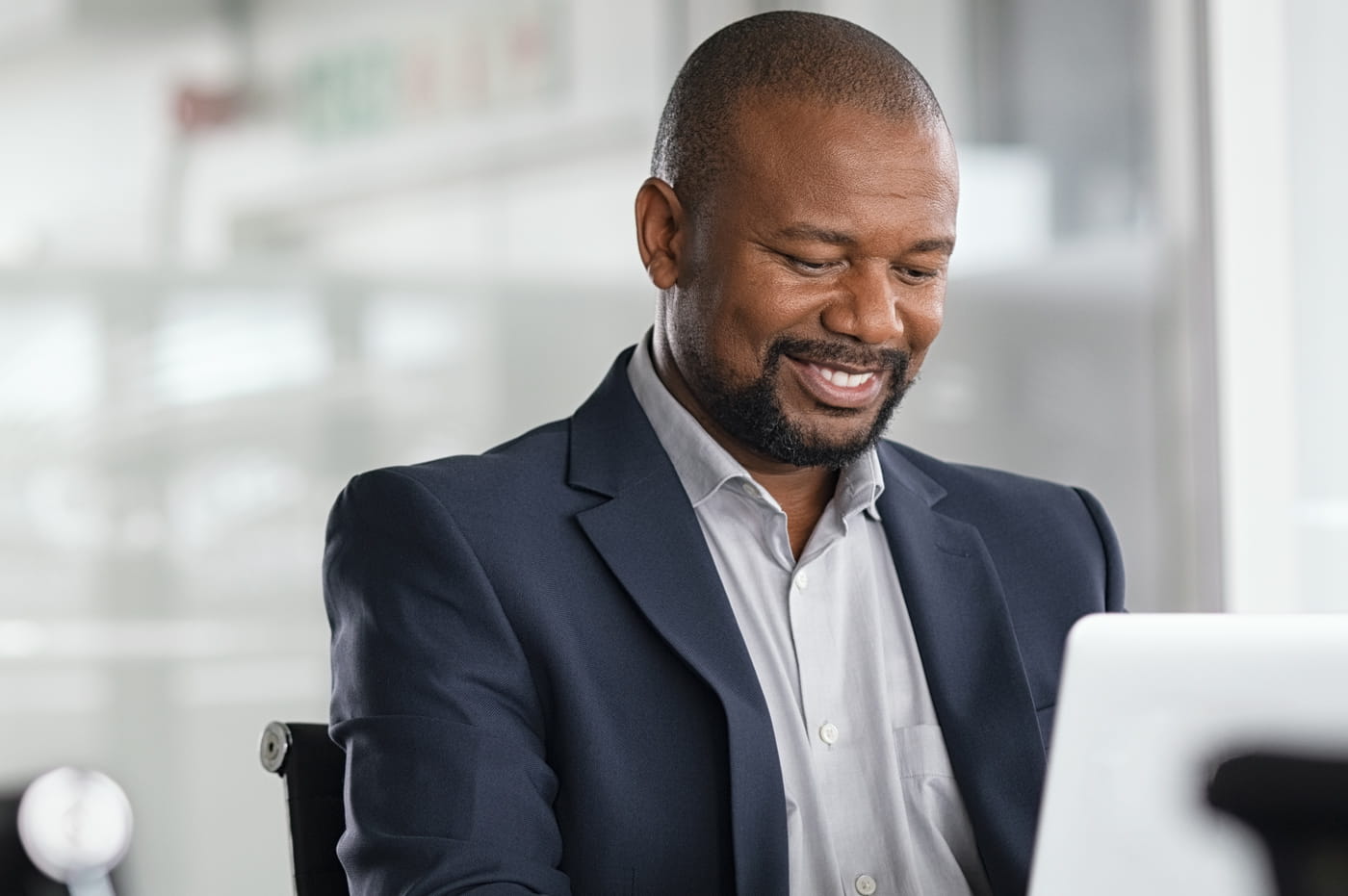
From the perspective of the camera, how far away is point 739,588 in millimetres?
1540

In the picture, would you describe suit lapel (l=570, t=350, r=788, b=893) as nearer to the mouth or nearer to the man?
the man

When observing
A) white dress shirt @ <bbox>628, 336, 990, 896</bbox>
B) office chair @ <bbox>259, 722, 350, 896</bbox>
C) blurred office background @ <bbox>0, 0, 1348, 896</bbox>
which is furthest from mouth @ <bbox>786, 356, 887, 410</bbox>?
blurred office background @ <bbox>0, 0, 1348, 896</bbox>

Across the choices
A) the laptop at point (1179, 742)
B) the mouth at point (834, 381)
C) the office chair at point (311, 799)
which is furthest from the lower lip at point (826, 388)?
the laptop at point (1179, 742)

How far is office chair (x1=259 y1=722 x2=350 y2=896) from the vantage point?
141 cm

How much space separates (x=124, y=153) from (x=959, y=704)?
1.92 metres

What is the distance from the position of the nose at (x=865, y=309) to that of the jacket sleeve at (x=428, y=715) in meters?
0.39

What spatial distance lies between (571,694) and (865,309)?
1.43ft

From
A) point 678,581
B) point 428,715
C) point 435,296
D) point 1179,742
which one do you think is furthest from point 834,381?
point 435,296

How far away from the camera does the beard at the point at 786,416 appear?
5.02 ft

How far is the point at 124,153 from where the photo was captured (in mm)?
2832

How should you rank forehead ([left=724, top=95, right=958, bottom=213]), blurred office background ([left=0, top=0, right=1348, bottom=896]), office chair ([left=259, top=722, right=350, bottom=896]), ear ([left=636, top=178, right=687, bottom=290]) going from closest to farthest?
office chair ([left=259, top=722, right=350, bottom=896]), forehead ([left=724, top=95, right=958, bottom=213]), ear ([left=636, top=178, right=687, bottom=290]), blurred office background ([left=0, top=0, right=1348, bottom=896])

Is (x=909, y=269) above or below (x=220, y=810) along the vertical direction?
above

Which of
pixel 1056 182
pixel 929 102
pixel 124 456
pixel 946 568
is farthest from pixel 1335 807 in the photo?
pixel 1056 182

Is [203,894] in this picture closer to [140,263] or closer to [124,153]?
[140,263]
